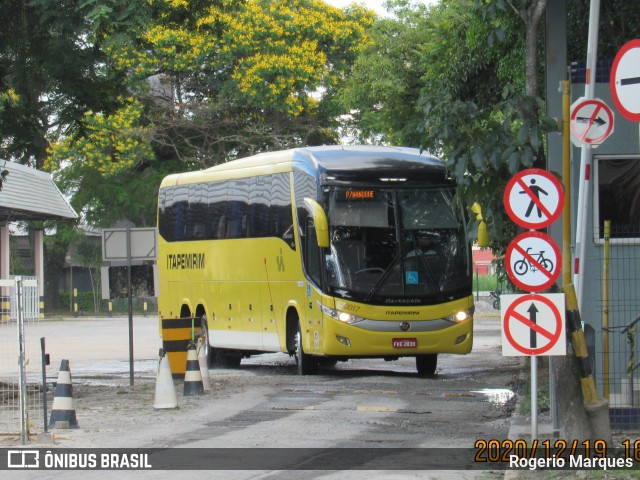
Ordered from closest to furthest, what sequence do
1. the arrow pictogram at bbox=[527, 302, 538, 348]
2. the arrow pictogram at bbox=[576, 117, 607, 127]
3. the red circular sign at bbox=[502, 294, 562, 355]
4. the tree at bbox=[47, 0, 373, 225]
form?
the red circular sign at bbox=[502, 294, 562, 355]
the arrow pictogram at bbox=[527, 302, 538, 348]
the arrow pictogram at bbox=[576, 117, 607, 127]
the tree at bbox=[47, 0, 373, 225]

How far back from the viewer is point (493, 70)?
21.6 meters

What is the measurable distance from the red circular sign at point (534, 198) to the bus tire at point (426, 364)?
1101 centimetres

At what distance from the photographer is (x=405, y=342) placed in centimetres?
2055

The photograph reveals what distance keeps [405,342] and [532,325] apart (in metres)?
9.54

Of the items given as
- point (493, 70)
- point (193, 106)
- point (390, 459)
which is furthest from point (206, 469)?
point (193, 106)

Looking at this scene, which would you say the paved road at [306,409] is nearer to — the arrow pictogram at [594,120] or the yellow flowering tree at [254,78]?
the arrow pictogram at [594,120]

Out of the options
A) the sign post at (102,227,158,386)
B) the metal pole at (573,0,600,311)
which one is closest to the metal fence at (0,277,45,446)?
the metal pole at (573,0,600,311)

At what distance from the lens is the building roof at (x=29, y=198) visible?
2989 centimetres

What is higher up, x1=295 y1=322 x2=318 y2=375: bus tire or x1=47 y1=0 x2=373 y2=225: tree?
x1=47 y1=0 x2=373 y2=225: tree

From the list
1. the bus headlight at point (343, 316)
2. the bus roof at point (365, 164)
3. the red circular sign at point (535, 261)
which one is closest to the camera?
the red circular sign at point (535, 261)

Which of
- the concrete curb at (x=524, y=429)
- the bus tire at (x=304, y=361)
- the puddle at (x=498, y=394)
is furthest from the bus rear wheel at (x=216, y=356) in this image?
the concrete curb at (x=524, y=429)

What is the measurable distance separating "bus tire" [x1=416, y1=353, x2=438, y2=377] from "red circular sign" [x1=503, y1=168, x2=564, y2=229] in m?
11.0

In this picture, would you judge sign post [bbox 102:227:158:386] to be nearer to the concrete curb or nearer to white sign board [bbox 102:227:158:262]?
white sign board [bbox 102:227:158:262]

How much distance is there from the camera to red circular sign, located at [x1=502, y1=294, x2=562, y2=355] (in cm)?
1095
